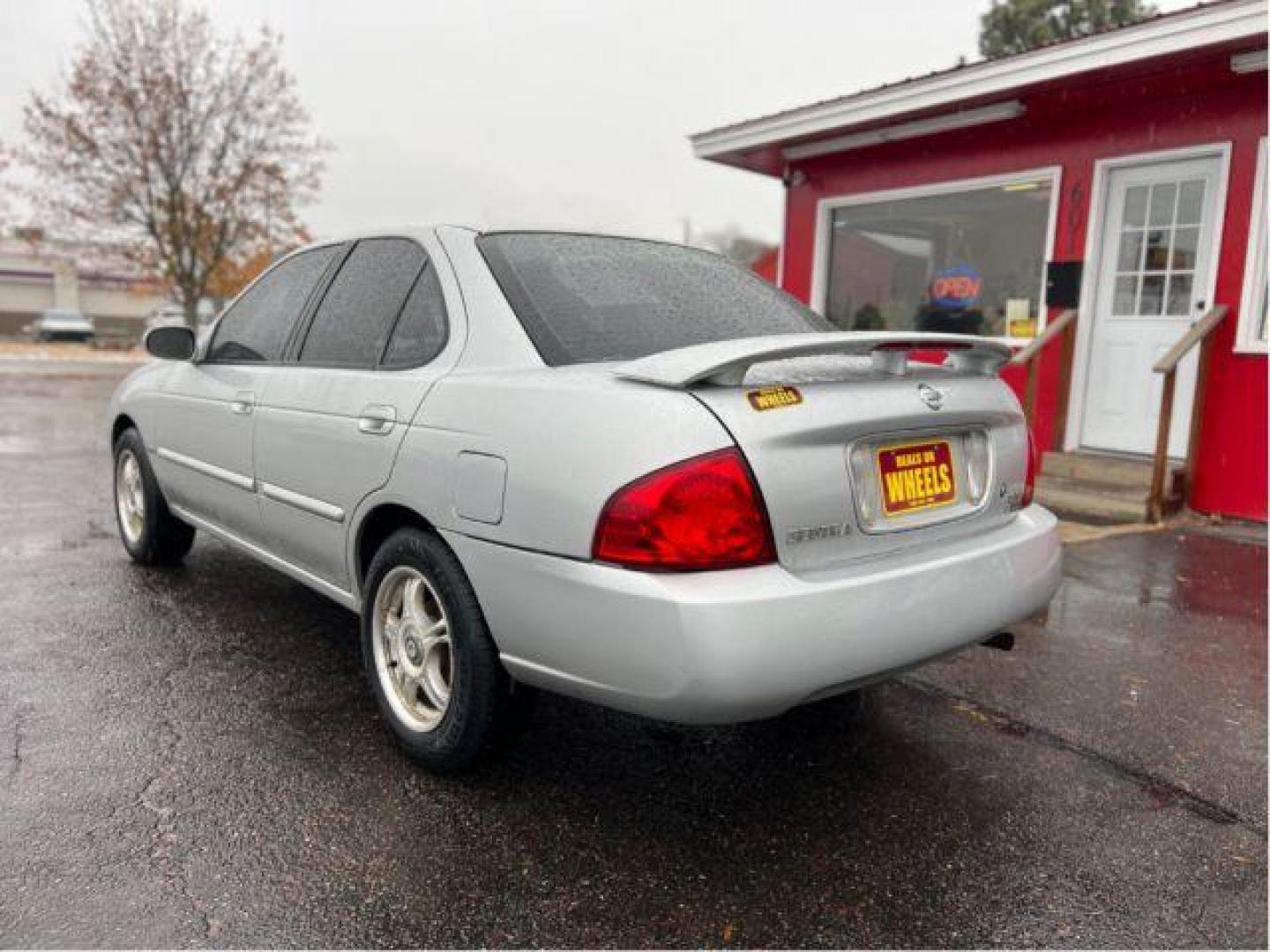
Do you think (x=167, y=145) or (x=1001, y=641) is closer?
(x=1001, y=641)

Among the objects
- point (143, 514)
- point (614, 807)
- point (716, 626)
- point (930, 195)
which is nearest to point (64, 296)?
point (930, 195)

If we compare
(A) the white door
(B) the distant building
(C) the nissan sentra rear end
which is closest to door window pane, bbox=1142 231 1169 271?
(A) the white door

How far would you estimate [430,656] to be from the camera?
2752 mm

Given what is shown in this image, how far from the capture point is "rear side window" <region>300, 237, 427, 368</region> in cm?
306

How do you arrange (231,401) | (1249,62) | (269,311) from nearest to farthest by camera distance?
(231,401), (269,311), (1249,62)

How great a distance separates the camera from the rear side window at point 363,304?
3064 millimetres

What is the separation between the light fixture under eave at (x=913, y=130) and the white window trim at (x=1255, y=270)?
1.86 meters

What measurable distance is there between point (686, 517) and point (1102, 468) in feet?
20.3

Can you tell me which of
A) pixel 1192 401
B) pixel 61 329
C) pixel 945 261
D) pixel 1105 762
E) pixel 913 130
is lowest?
pixel 1105 762

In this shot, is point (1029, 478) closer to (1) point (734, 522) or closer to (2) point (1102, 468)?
(1) point (734, 522)

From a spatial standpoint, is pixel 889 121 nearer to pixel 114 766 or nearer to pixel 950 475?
pixel 950 475

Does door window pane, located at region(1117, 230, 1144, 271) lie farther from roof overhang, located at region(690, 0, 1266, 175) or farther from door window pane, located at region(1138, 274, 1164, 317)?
roof overhang, located at region(690, 0, 1266, 175)

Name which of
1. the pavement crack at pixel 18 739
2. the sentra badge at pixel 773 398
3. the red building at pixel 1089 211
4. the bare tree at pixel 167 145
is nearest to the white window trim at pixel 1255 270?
the red building at pixel 1089 211

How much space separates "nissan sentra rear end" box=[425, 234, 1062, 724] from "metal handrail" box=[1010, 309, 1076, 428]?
524cm
